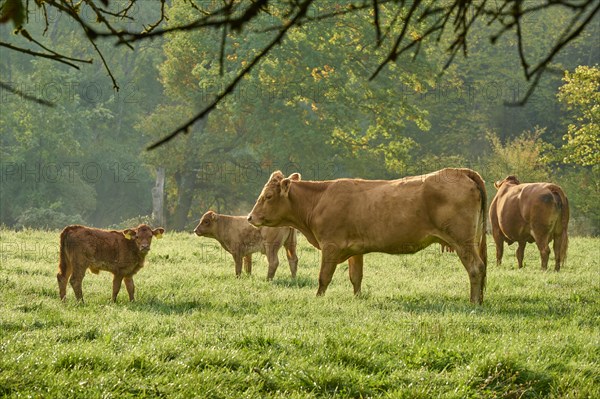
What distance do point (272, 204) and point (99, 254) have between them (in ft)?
8.51

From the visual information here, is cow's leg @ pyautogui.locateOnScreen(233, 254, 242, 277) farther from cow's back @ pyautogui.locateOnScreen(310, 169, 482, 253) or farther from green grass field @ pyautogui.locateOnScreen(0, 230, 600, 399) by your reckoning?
cow's back @ pyautogui.locateOnScreen(310, 169, 482, 253)

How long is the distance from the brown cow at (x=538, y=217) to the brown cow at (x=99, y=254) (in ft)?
25.4

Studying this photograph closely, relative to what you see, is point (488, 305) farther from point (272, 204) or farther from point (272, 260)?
point (272, 260)

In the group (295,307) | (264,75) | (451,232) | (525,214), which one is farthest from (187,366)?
(264,75)

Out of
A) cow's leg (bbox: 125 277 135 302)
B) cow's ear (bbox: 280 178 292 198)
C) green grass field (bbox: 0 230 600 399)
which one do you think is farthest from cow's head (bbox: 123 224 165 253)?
cow's ear (bbox: 280 178 292 198)

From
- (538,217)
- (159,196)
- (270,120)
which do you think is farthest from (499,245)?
(159,196)

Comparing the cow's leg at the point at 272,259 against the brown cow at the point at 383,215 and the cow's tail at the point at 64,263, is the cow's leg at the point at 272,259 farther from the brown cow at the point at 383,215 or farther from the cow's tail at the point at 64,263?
the cow's tail at the point at 64,263

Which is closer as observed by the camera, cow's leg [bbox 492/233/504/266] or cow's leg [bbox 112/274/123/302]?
cow's leg [bbox 112/274/123/302]

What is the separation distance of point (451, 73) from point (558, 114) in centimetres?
734

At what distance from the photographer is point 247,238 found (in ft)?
47.4

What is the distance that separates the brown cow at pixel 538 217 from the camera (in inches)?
582

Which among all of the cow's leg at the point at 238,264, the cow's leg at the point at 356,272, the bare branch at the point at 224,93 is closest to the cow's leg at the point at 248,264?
the cow's leg at the point at 238,264

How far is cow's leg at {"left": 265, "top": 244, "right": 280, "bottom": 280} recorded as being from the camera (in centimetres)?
1360

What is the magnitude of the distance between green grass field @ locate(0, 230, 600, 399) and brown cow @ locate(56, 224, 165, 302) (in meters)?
0.32
